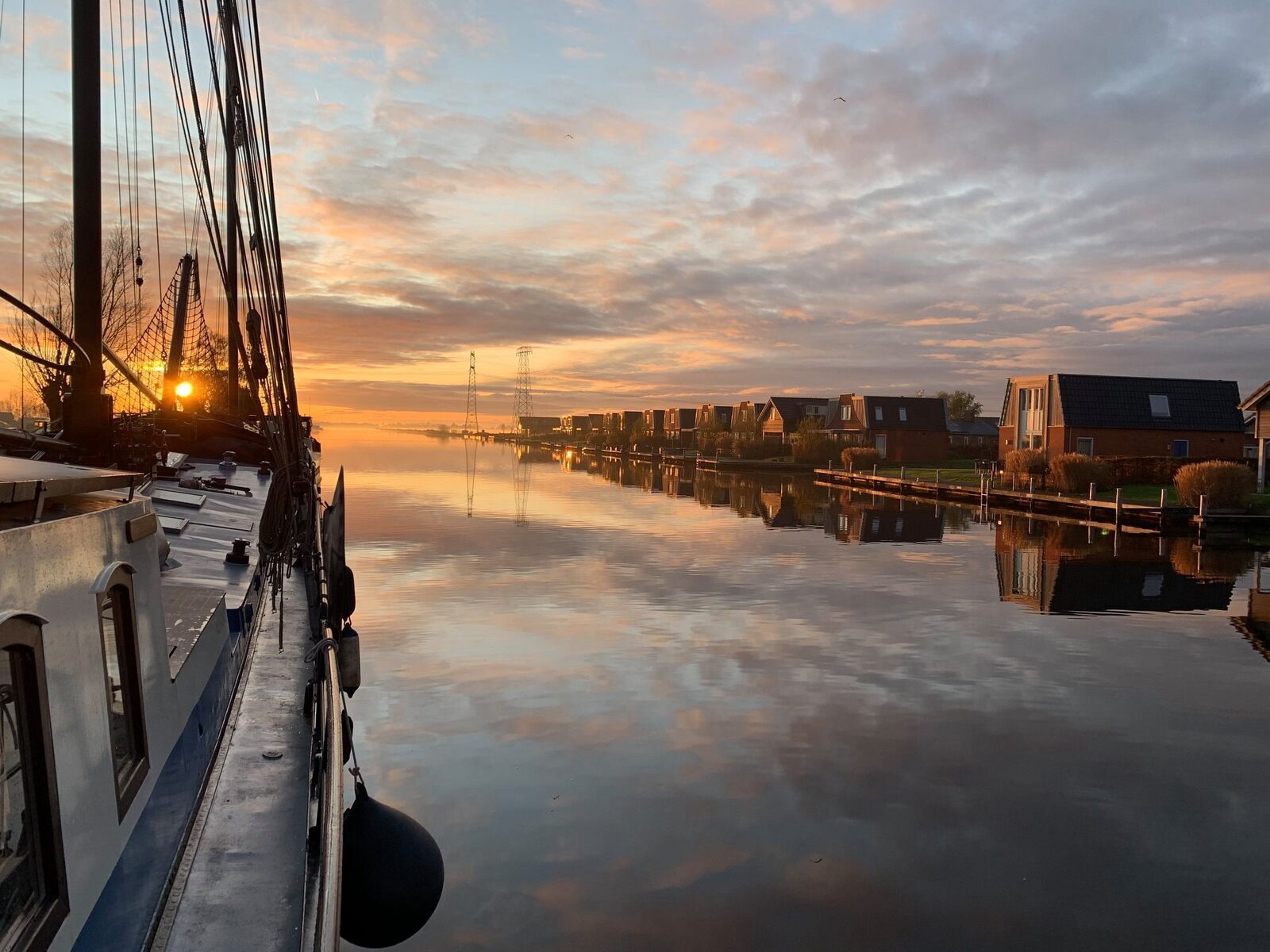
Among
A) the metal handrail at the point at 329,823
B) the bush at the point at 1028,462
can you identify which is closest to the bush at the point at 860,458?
the bush at the point at 1028,462

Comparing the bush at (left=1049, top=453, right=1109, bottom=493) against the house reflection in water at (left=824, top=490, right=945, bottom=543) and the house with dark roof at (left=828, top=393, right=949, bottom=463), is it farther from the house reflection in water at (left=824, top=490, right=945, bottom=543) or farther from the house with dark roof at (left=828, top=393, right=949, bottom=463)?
the house with dark roof at (left=828, top=393, right=949, bottom=463)

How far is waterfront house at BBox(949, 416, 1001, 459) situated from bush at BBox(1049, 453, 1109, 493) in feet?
133

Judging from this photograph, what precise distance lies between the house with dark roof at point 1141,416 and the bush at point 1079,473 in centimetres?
1169

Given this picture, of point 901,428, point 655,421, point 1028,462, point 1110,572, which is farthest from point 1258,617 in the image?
point 655,421

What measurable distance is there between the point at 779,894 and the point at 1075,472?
150 ft

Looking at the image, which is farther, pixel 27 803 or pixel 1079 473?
pixel 1079 473

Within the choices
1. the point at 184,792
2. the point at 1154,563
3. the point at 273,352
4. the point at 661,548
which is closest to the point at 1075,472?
the point at 1154,563

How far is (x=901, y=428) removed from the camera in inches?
3526

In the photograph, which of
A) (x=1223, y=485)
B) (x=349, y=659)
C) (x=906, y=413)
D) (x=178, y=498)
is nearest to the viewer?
(x=349, y=659)

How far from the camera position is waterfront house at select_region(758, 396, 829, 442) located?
351 feet

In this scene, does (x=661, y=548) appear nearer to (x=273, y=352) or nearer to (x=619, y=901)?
(x=273, y=352)

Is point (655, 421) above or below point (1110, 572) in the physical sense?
above

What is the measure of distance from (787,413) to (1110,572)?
8209 centimetres

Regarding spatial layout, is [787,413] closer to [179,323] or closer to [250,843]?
[179,323]
